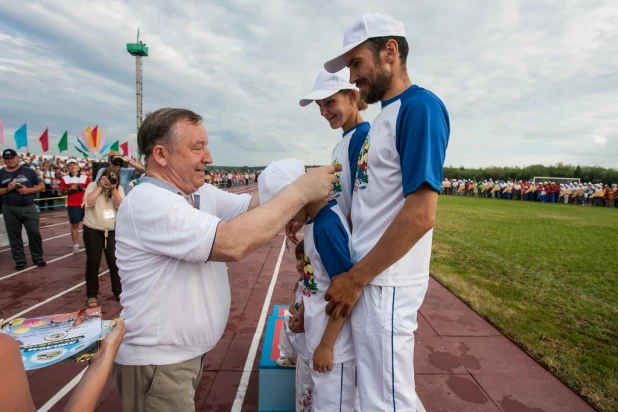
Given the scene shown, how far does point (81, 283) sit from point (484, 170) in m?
69.3

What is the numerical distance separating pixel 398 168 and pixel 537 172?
67510mm

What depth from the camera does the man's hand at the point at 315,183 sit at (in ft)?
4.77

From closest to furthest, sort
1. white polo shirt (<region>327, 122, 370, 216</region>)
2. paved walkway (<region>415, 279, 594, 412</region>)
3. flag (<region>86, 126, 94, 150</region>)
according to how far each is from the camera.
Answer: white polo shirt (<region>327, 122, 370, 216</region>) → paved walkway (<region>415, 279, 594, 412</region>) → flag (<region>86, 126, 94, 150</region>)

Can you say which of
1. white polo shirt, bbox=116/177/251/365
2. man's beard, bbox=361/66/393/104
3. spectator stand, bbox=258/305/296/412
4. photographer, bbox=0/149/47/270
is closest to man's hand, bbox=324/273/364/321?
white polo shirt, bbox=116/177/251/365

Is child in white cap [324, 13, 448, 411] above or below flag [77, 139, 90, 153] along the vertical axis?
below

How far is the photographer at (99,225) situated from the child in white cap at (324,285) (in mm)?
4384

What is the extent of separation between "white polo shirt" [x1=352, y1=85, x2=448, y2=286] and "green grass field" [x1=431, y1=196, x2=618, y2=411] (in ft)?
9.53

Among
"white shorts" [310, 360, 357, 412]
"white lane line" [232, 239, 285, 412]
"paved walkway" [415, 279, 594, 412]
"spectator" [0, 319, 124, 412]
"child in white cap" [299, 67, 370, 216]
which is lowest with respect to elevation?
"white lane line" [232, 239, 285, 412]

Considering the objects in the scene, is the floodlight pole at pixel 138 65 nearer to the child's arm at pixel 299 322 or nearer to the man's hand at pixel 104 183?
the man's hand at pixel 104 183

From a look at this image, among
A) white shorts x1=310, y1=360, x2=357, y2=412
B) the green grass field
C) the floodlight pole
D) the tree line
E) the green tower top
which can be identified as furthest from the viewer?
the tree line

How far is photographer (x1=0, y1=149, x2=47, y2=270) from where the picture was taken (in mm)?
6582

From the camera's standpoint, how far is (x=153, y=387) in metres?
1.50

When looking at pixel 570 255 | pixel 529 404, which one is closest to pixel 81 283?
pixel 529 404

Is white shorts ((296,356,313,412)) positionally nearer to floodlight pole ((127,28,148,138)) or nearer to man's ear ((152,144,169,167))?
man's ear ((152,144,169,167))
